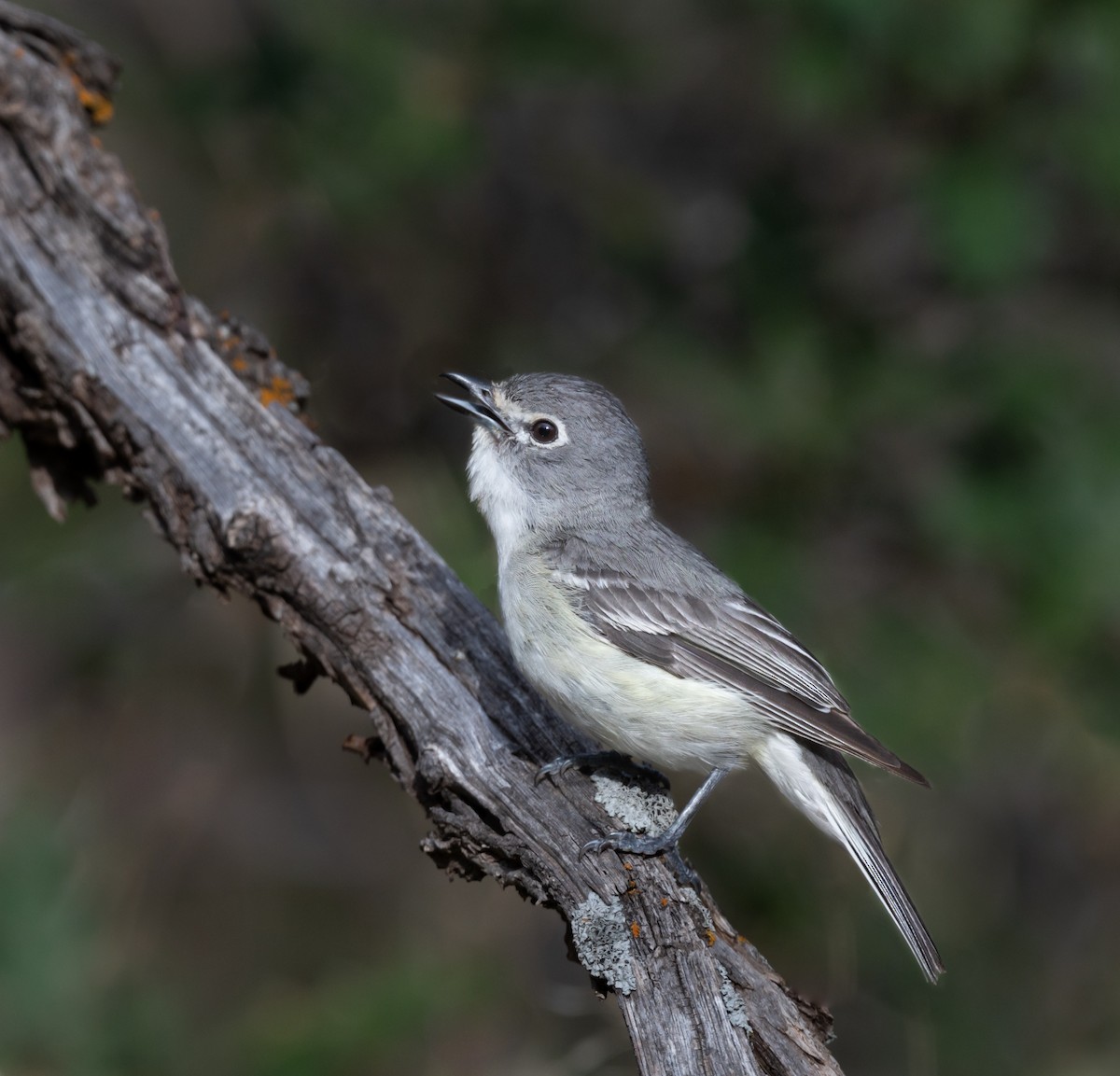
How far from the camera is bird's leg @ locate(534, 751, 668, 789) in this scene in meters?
3.73

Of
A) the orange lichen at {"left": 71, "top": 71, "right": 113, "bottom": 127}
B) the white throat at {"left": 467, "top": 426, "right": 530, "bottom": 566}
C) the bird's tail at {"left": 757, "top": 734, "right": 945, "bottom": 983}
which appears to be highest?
the orange lichen at {"left": 71, "top": 71, "right": 113, "bottom": 127}

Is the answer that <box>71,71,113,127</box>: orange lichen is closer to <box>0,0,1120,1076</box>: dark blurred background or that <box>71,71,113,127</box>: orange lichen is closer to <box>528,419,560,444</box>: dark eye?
<box>0,0,1120,1076</box>: dark blurred background

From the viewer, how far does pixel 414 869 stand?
24.5 ft

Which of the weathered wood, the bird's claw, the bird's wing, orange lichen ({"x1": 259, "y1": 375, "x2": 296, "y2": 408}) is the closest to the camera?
the weathered wood

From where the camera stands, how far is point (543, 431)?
455cm

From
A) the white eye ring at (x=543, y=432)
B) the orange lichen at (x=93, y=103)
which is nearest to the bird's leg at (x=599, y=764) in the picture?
the white eye ring at (x=543, y=432)

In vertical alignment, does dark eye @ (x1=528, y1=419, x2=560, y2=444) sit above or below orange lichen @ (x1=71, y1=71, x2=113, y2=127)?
below

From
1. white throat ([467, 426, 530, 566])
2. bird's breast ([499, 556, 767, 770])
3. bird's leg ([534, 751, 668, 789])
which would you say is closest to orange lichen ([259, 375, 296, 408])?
white throat ([467, 426, 530, 566])

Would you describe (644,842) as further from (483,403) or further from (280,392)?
(280,392)

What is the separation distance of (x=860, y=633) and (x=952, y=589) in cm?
66

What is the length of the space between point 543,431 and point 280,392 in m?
1.00

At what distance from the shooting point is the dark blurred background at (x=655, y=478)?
5.16 metres

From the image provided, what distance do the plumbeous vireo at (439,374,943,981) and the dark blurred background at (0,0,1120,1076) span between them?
18.6 inches

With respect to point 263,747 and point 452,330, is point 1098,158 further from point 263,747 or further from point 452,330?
point 263,747
